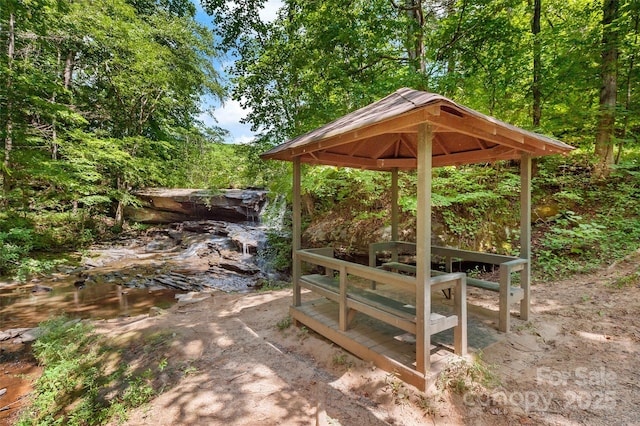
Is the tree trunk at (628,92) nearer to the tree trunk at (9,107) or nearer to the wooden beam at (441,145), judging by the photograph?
the wooden beam at (441,145)

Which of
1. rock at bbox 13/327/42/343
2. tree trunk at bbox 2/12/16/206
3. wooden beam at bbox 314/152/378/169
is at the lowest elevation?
rock at bbox 13/327/42/343

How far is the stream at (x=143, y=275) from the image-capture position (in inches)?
246

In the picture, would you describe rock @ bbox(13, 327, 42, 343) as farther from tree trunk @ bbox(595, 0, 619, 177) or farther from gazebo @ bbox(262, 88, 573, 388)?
tree trunk @ bbox(595, 0, 619, 177)

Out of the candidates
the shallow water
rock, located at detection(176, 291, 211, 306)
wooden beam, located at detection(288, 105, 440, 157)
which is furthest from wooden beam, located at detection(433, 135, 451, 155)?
the shallow water

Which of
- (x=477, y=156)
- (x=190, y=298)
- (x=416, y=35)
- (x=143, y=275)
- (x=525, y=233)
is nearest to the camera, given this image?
(x=525, y=233)

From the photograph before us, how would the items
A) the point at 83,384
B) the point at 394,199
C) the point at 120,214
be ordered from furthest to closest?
the point at 120,214, the point at 394,199, the point at 83,384

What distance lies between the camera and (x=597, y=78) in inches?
274

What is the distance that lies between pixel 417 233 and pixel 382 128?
3.55 feet

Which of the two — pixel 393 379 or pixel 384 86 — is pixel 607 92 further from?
pixel 393 379

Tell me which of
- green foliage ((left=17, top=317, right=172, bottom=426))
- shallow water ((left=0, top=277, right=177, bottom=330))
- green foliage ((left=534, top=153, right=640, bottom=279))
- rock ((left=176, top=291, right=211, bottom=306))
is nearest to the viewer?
green foliage ((left=17, top=317, right=172, bottom=426))

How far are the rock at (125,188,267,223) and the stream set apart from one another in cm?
87

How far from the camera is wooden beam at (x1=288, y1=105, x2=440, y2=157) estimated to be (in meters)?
2.40

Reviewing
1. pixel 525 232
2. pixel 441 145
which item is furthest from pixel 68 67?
pixel 525 232

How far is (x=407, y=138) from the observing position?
4.67 metres
